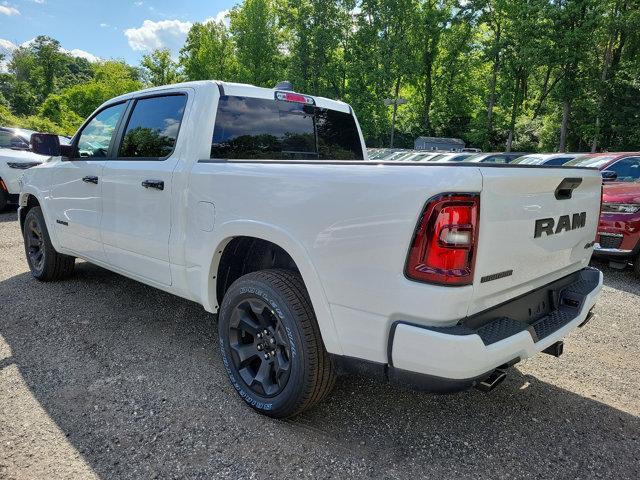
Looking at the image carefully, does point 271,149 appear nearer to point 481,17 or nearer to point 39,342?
point 39,342

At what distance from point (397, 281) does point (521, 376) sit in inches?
71.8

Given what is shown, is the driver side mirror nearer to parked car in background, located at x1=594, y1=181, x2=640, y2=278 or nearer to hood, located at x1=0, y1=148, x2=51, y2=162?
hood, located at x1=0, y1=148, x2=51, y2=162

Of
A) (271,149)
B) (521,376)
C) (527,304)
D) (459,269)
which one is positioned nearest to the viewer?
(459,269)

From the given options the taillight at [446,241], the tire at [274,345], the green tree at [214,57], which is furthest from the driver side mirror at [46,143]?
the green tree at [214,57]

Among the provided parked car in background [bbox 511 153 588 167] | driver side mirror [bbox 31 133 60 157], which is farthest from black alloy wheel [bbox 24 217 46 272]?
parked car in background [bbox 511 153 588 167]

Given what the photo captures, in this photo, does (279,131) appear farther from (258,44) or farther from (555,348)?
(258,44)

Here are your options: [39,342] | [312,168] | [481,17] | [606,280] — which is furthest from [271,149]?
[481,17]

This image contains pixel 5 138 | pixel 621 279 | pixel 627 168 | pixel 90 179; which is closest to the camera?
pixel 90 179

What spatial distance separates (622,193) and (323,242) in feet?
18.3

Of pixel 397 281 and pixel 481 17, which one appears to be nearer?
pixel 397 281

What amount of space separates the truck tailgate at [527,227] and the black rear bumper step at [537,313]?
→ 0.05 meters

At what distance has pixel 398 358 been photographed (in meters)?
1.85

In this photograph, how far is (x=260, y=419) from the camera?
97.5 inches

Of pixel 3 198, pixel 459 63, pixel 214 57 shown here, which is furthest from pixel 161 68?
pixel 3 198
